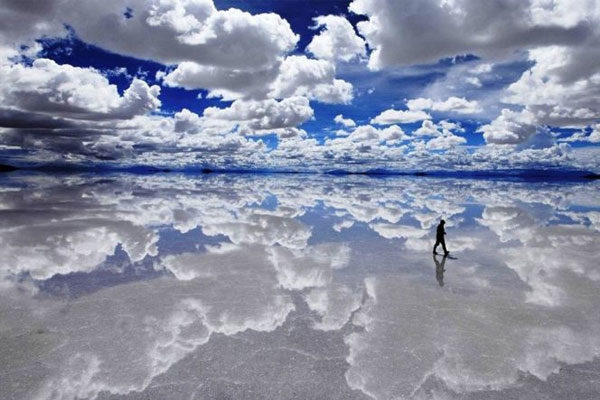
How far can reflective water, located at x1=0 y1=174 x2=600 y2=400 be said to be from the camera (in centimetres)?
670

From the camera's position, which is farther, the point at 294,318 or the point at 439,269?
the point at 439,269

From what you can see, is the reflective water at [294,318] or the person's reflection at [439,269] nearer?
the reflective water at [294,318]

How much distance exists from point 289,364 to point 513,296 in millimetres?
7118

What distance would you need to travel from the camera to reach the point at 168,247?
16.9 metres

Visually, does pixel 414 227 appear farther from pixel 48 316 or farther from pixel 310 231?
pixel 48 316

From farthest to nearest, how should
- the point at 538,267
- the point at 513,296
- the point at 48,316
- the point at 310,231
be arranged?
the point at 310,231
the point at 538,267
the point at 513,296
the point at 48,316

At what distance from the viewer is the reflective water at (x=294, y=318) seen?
6.70 m

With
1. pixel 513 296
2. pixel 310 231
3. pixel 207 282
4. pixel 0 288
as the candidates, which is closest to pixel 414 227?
pixel 310 231

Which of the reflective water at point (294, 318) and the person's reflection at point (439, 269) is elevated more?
the reflective water at point (294, 318)

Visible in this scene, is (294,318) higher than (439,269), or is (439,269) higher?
(294,318)

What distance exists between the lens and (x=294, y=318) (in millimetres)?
9273

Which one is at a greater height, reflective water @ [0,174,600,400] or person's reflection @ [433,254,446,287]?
reflective water @ [0,174,600,400]

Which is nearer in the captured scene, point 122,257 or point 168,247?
point 122,257

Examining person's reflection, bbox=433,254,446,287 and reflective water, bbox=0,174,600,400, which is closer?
reflective water, bbox=0,174,600,400
